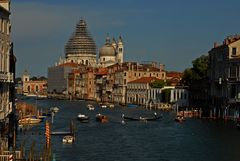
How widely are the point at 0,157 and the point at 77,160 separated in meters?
5.24

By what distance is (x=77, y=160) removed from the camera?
65.9 ft

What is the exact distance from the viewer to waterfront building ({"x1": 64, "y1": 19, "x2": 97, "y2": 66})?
116125 mm

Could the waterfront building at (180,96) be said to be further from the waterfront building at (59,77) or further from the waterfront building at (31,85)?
the waterfront building at (31,85)

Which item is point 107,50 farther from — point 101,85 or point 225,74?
point 225,74

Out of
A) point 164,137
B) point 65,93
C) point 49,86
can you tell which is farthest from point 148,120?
point 49,86

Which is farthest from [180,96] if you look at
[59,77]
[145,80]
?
[59,77]

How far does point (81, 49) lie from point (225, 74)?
77.9 metres

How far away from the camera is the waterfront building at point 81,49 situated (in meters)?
116

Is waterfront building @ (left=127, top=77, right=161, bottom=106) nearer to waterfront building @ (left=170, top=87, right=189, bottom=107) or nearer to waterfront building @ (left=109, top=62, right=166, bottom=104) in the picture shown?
waterfront building @ (left=109, top=62, right=166, bottom=104)

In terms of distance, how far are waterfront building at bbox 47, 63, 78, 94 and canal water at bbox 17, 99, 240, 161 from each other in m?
66.9

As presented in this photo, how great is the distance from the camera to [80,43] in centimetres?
11619

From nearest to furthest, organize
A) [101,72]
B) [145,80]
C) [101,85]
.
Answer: [145,80] → [101,85] → [101,72]

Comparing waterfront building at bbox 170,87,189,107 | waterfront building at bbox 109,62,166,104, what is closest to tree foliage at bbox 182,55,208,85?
waterfront building at bbox 170,87,189,107

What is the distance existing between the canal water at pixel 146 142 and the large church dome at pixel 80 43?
80.7 m
